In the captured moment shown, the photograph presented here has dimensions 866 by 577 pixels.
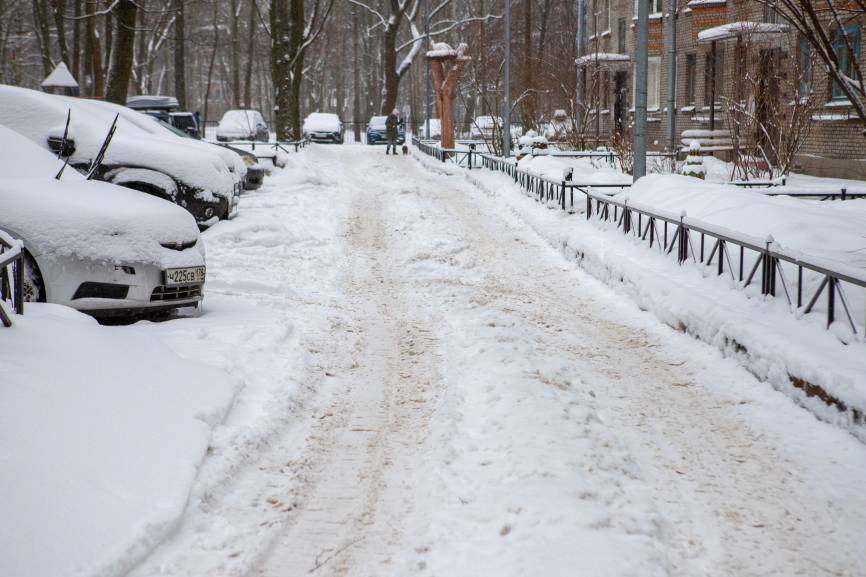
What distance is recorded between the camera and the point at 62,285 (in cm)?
721

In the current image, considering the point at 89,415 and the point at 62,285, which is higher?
the point at 62,285

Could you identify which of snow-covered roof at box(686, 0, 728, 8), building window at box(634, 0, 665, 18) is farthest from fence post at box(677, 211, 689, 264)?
building window at box(634, 0, 665, 18)

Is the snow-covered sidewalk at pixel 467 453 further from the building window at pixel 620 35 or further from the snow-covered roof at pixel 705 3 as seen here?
the building window at pixel 620 35

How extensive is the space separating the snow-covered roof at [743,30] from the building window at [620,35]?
1756 centimetres

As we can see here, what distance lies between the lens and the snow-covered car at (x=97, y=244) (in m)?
7.20

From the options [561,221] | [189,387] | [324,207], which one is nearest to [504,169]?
[324,207]

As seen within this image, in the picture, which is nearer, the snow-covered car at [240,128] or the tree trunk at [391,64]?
the snow-covered car at [240,128]

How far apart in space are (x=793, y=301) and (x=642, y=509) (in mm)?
3826

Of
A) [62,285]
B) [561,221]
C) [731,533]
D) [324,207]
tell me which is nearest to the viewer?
[731,533]

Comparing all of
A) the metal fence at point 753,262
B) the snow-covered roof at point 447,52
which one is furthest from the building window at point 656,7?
the metal fence at point 753,262

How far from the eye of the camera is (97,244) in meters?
7.38

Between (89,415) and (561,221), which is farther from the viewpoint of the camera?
(561,221)

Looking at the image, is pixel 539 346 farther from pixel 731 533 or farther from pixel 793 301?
pixel 731 533

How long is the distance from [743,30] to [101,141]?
48.5 ft
